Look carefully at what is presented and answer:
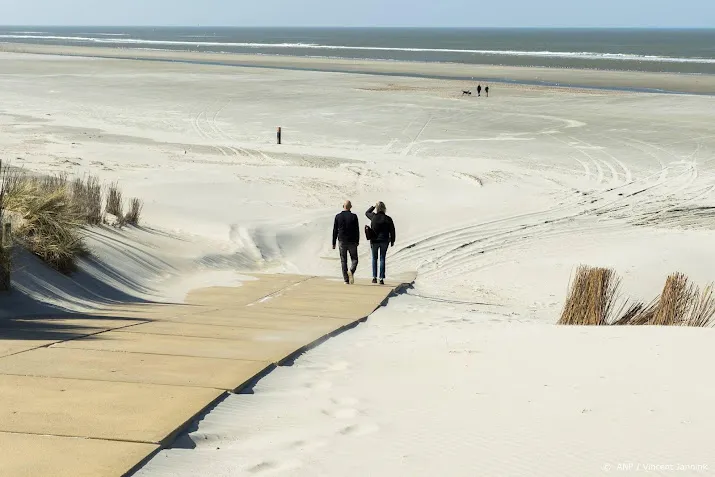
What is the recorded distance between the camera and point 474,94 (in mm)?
45562

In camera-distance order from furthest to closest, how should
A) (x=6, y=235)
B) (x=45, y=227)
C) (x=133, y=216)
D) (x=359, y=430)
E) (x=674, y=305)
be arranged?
(x=133, y=216) < (x=45, y=227) < (x=6, y=235) < (x=674, y=305) < (x=359, y=430)

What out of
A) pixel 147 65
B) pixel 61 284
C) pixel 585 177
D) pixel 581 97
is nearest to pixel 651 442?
pixel 61 284

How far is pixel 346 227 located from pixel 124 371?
25.9 ft

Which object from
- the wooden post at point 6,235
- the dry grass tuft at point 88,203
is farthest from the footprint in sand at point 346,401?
the dry grass tuft at point 88,203

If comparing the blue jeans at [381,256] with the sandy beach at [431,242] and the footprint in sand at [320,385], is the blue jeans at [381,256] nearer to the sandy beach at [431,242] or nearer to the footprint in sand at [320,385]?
the sandy beach at [431,242]

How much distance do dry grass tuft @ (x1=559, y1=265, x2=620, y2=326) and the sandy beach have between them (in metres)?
0.41

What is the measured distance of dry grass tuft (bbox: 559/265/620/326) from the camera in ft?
33.1

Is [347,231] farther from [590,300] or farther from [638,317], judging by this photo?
[638,317]

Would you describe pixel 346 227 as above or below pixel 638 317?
Answer: above

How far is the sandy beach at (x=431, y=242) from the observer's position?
4.97 meters

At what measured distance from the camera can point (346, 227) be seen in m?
13.8

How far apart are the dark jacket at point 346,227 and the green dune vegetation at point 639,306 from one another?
4104 mm

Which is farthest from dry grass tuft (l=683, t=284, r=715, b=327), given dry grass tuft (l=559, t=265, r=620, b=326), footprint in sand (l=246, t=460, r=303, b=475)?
footprint in sand (l=246, t=460, r=303, b=475)

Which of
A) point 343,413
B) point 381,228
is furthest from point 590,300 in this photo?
point 343,413
